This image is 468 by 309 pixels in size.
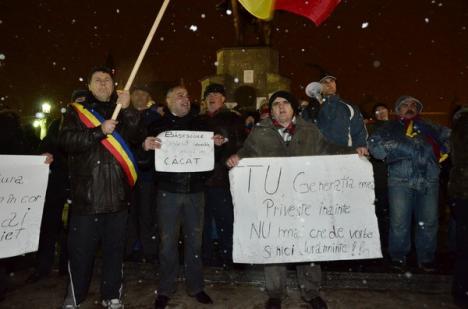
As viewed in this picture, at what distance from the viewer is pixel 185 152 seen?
12.0 feet

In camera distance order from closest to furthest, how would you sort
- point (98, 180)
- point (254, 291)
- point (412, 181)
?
1. point (98, 180)
2. point (254, 291)
3. point (412, 181)

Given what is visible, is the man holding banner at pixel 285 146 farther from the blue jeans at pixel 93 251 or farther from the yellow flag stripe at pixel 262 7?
the blue jeans at pixel 93 251

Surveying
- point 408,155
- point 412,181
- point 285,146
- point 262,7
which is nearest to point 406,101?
point 408,155

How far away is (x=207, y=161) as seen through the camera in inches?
147

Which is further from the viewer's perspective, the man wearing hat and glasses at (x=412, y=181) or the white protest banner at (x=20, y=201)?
the man wearing hat and glasses at (x=412, y=181)

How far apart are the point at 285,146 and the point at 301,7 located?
1.35 m

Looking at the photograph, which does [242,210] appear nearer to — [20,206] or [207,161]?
[207,161]

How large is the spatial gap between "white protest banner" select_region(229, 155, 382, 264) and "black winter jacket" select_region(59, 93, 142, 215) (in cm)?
109

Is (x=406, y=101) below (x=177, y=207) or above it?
above

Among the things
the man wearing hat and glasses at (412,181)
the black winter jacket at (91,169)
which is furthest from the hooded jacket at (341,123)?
the black winter jacket at (91,169)

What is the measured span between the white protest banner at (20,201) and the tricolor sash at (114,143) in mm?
670

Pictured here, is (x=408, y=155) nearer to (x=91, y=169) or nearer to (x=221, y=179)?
(x=221, y=179)

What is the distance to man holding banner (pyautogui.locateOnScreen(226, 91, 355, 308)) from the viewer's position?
3553 millimetres

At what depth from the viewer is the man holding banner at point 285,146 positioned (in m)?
3.55
